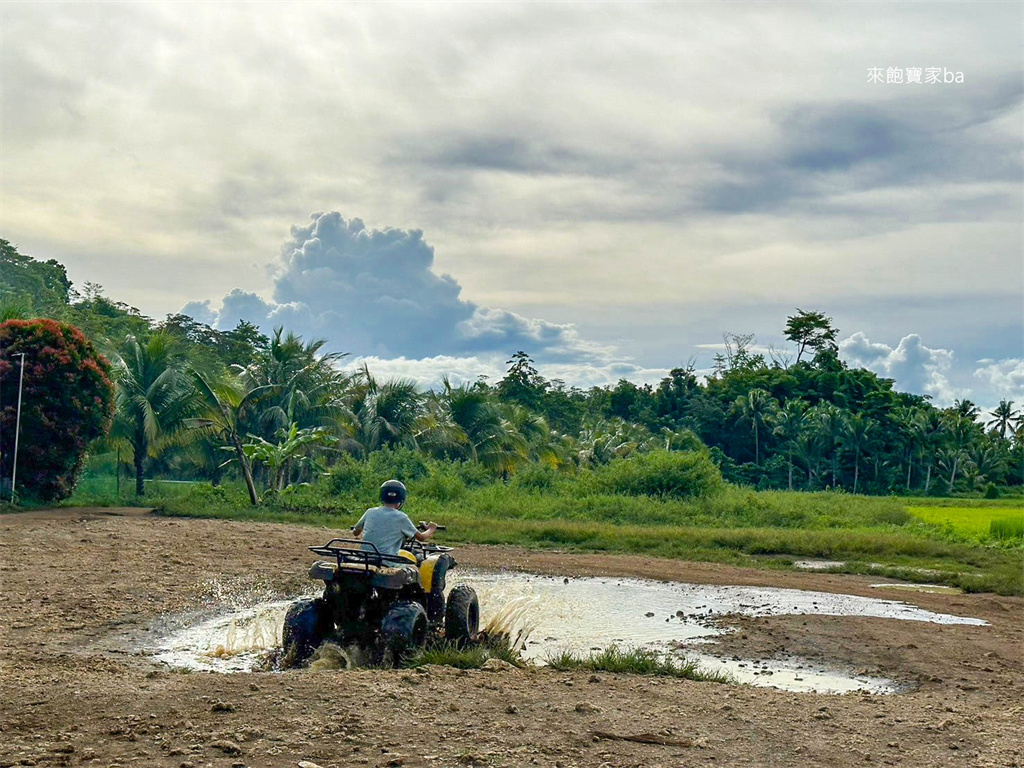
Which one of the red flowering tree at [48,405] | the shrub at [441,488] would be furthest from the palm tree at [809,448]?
the red flowering tree at [48,405]

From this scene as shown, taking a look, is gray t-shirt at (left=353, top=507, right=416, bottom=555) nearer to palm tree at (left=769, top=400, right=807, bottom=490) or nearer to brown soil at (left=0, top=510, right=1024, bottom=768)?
brown soil at (left=0, top=510, right=1024, bottom=768)

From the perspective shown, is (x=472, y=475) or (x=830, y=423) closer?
(x=472, y=475)

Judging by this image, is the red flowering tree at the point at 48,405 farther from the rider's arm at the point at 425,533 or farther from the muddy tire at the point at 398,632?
the muddy tire at the point at 398,632

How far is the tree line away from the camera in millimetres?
29609

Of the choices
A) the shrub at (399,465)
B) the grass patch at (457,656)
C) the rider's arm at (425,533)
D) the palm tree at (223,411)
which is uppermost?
the palm tree at (223,411)

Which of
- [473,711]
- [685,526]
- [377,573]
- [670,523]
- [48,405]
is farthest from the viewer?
[670,523]

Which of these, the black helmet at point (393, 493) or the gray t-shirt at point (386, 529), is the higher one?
the black helmet at point (393, 493)

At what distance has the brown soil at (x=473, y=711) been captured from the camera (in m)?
5.59

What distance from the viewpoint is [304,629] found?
26.7ft

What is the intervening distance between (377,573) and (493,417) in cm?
3055

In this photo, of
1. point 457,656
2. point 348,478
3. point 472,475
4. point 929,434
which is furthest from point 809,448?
point 457,656

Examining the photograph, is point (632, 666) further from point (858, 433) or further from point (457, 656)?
point (858, 433)

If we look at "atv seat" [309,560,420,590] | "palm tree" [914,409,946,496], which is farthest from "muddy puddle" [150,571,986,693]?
"palm tree" [914,409,946,496]

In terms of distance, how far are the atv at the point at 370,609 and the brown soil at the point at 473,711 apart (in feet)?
2.34
